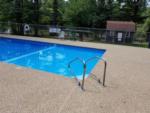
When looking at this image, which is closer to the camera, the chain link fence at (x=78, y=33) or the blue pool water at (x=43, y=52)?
the blue pool water at (x=43, y=52)

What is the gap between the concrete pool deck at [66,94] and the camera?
2.72 meters

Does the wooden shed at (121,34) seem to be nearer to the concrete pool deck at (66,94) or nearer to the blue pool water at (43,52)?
the blue pool water at (43,52)

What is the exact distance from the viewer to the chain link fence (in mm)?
13492

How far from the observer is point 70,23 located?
2106 cm

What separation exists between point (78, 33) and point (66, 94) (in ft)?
35.6

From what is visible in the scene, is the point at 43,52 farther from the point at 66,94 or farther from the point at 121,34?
the point at 121,34

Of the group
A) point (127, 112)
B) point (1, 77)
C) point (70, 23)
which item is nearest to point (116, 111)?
point (127, 112)

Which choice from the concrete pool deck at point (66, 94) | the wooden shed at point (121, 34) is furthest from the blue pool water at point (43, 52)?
the wooden shed at point (121, 34)

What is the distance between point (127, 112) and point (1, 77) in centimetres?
279

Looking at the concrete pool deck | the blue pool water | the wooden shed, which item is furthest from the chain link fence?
the concrete pool deck

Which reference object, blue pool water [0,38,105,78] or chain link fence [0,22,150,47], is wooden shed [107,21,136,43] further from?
blue pool water [0,38,105,78]

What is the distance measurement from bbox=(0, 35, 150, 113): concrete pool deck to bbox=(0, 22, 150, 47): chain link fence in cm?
925

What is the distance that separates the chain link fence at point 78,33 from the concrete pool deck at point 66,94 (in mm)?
9254

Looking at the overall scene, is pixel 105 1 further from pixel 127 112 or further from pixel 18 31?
pixel 127 112
